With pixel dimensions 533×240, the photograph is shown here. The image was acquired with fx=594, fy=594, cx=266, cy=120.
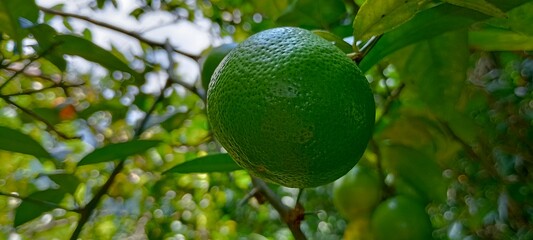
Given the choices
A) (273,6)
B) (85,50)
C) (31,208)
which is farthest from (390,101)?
(31,208)

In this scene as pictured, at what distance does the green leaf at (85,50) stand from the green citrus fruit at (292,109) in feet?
1.26

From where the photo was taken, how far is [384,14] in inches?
22.7

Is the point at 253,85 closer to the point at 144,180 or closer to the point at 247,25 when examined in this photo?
the point at 247,25

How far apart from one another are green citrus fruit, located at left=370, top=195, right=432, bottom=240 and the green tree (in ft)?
0.04

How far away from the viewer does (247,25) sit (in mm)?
1707

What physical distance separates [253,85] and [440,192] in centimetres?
48

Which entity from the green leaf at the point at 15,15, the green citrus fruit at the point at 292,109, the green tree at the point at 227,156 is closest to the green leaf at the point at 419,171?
the green tree at the point at 227,156

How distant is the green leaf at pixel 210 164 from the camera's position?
2.55 ft

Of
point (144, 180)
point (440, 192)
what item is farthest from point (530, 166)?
point (144, 180)

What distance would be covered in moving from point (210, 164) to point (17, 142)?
28cm

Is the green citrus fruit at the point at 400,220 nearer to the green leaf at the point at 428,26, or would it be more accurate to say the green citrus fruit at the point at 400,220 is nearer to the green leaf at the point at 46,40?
the green leaf at the point at 428,26

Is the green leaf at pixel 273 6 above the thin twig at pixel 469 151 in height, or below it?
above

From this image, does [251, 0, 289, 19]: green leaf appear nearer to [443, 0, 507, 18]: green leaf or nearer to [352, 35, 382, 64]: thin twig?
[352, 35, 382, 64]: thin twig

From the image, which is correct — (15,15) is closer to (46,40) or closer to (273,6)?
(46,40)
